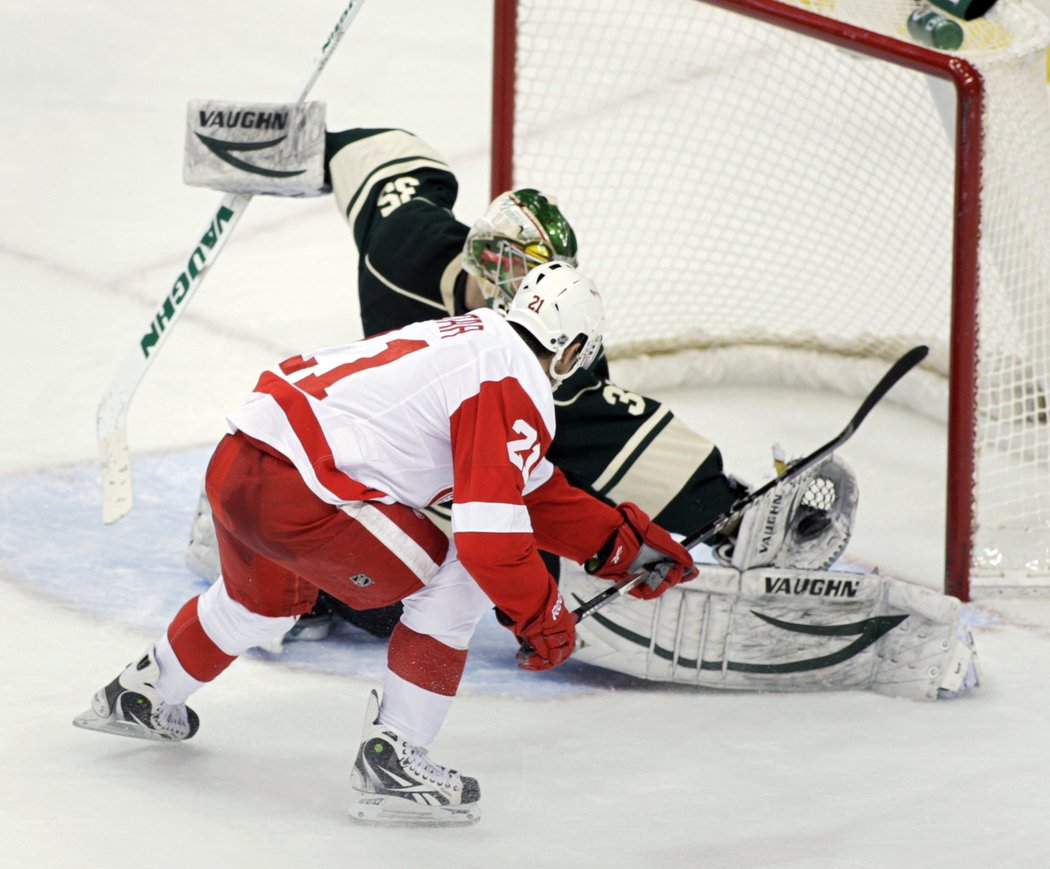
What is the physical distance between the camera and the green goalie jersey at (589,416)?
2736 millimetres

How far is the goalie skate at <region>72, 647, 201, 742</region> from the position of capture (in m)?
2.39

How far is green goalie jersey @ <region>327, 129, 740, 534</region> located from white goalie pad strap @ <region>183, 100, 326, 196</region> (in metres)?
0.27

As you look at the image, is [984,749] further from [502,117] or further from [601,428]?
[502,117]

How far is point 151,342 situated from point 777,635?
4.47ft

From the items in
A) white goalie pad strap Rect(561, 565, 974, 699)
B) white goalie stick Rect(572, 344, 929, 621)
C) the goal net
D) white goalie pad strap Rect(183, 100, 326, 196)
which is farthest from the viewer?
the goal net

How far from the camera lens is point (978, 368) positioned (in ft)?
9.76

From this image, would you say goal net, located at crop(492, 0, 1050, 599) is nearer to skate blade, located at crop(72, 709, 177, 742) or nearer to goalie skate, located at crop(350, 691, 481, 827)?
goalie skate, located at crop(350, 691, 481, 827)

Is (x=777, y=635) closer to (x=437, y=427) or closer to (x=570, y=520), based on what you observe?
(x=570, y=520)

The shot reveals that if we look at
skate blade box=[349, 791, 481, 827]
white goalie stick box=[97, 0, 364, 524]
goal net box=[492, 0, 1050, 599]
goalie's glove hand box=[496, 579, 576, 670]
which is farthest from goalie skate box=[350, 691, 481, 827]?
goal net box=[492, 0, 1050, 599]

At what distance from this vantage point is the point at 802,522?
9.23ft

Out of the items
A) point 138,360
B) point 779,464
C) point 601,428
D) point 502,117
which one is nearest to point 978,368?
point 779,464

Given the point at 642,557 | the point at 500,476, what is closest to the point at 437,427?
the point at 500,476

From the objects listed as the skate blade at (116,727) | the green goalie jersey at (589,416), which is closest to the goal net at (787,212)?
the green goalie jersey at (589,416)

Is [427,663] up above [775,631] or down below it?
above
